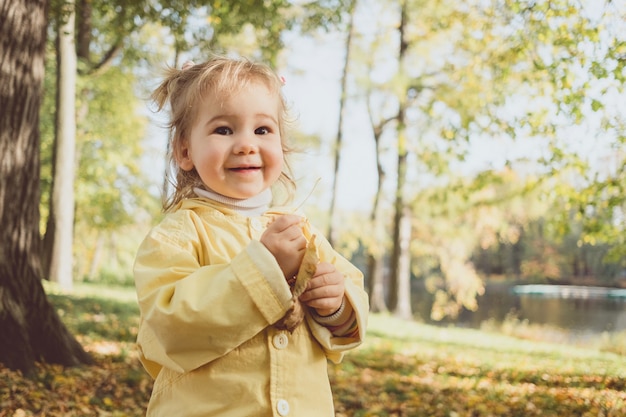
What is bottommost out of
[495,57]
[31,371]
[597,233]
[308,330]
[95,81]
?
[31,371]

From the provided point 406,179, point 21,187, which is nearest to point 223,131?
point 21,187

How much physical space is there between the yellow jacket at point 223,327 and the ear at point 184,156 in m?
0.15

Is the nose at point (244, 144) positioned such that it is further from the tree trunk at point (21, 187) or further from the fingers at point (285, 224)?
the tree trunk at point (21, 187)

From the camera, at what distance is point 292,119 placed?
207cm

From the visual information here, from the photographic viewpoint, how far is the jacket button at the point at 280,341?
1.58m

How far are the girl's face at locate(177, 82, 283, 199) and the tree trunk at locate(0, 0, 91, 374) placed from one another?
2.93 m

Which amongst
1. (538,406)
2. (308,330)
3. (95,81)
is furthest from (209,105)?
(95,81)

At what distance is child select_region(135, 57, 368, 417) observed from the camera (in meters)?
1.46

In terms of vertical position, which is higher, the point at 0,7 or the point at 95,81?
the point at 95,81

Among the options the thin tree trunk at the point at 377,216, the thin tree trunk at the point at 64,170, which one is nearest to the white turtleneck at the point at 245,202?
the thin tree trunk at the point at 64,170

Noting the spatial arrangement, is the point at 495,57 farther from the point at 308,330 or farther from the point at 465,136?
the point at 308,330

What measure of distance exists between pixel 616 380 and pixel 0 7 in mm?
5877

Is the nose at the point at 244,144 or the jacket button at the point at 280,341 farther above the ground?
the nose at the point at 244,144

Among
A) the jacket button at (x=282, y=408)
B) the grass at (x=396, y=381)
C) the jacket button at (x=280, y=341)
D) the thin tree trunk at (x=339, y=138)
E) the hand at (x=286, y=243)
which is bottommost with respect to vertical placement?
the grass at (x=396, y=381)
